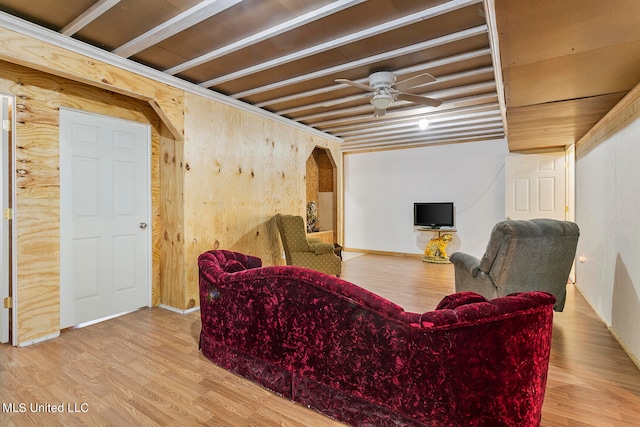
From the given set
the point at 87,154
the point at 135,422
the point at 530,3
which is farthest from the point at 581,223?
the point at 87,154

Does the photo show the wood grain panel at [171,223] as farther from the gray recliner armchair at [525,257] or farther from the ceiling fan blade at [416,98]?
the gray recliner armchair at [525,257]

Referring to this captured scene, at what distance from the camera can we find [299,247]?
451cm

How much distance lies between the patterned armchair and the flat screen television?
287 cm

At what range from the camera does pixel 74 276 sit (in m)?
3.04

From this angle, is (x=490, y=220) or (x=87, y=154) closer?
(x=87, y=154)

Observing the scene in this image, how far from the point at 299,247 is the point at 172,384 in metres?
2.58

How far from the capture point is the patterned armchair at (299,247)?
4.46 meters

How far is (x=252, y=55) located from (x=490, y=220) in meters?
5.37

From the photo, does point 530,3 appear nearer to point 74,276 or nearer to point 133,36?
point 133,36

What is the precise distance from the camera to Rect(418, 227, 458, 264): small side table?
6266 mm

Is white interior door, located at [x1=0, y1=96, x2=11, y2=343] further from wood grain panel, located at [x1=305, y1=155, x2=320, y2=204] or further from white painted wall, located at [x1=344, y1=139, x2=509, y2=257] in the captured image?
white painted wall, located at [x1=344, y1=139, x2=509, y2=257]

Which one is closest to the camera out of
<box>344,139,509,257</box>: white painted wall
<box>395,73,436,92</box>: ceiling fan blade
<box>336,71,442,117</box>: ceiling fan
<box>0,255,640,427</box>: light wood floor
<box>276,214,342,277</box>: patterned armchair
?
<box>0,255,640,427</box>: light wood floor

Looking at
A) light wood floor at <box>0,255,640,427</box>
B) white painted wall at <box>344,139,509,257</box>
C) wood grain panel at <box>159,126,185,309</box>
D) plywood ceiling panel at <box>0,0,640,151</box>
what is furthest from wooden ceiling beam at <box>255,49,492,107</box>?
white painted wall at <box>344,139,509,257</box>

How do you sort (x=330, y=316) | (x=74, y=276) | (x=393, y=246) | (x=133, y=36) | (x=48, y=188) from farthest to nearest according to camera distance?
(x=393, y=246) → (x=74, y=276) → (x=48, y=188) → (x=133, y=36) → (x=330, y=316)
